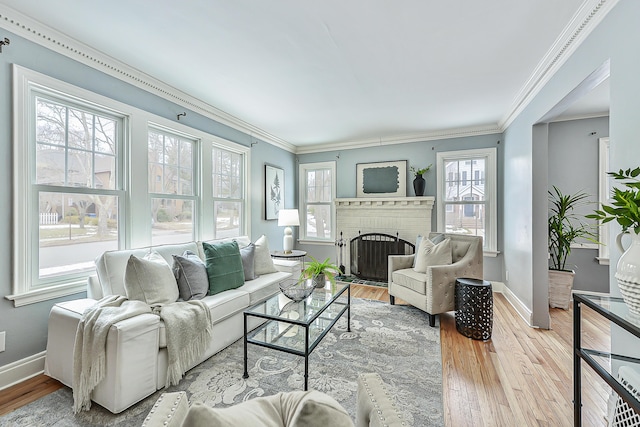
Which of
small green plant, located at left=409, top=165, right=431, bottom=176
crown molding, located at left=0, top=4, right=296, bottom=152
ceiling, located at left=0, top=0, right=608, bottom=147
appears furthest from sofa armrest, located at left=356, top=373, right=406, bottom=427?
small green plant, located at left=409, top=165, right=431, bottom=176

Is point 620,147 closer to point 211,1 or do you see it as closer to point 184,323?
point 211,1

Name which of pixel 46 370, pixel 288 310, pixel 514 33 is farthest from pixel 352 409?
pixel 514 33

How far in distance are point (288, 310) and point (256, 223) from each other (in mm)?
2482

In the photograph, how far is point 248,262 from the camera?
10.2 feet

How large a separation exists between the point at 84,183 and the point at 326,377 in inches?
102

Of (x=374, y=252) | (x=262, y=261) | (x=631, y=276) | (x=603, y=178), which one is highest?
(x=603, y=178)

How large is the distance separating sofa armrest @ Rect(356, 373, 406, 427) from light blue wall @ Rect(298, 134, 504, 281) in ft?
13.4

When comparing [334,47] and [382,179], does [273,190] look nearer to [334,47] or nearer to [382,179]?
[382,179]

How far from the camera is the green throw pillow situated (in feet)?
8.63

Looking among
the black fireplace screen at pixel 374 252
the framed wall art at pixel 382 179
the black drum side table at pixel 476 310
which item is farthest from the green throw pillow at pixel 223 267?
the framed wall art at pixel 382 179

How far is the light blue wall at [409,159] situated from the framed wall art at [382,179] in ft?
0.27

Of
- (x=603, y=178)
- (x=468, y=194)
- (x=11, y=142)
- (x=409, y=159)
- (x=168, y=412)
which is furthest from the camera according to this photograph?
(x=409, y=159)

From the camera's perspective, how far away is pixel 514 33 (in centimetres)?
205

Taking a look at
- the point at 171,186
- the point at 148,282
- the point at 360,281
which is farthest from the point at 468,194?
the point at 148,282
